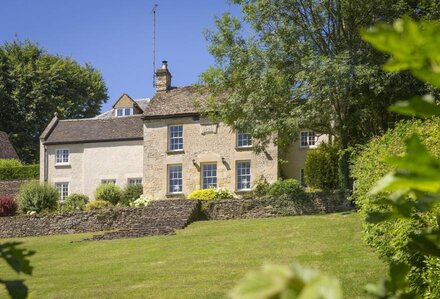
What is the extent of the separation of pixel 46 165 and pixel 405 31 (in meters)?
36.6

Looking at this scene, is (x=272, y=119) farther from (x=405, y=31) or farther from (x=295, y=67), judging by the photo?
(x=405, y=31)

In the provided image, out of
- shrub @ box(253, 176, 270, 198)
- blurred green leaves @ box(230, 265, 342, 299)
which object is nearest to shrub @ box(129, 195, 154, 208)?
shrub @ box(253, 176, 270, 198)

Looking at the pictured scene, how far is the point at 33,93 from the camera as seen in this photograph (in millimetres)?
50500

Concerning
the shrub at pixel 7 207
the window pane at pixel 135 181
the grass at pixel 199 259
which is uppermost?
the window pane at pixel 135 181

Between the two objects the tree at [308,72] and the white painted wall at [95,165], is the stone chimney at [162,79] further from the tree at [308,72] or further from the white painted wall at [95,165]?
the tree at [308,72]

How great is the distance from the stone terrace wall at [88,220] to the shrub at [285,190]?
11.7 feet

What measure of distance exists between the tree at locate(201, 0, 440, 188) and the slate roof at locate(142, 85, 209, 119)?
490 centimetres

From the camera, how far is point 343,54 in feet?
73.4

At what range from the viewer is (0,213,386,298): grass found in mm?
11539

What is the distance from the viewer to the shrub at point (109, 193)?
101ft

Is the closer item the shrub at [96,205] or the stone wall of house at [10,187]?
the shrub at [96,205]

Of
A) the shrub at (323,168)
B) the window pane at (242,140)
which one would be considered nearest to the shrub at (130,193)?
the window pane at (242,140)

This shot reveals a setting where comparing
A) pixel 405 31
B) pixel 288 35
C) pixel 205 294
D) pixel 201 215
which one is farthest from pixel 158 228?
pixel 405 31

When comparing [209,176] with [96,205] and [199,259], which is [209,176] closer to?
[96,205]
